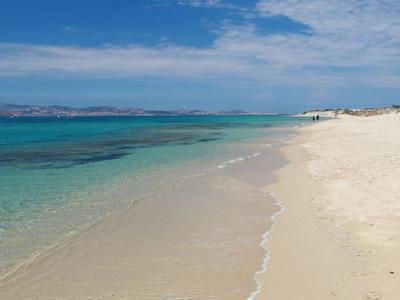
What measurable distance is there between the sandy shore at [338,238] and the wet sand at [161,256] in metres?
0.58

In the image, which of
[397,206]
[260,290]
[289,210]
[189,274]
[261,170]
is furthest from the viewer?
[261,170]

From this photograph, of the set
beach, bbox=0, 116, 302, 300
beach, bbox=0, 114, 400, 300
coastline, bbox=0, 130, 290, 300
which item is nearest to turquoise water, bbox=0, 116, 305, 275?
beach, bbox=0, 116, 302, 300

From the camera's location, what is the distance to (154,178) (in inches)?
785

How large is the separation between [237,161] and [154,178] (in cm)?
832

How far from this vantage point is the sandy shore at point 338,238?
7102 millimetres

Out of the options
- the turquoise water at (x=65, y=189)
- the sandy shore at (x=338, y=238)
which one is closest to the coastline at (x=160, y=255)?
the sandy shore at (x=338, y=238)

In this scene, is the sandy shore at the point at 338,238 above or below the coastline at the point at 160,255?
above

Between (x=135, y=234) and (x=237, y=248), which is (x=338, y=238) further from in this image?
(x=135, y=234)

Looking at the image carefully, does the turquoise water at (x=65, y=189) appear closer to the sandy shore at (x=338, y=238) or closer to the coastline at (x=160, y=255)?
the coastline at (x=160, y=255)

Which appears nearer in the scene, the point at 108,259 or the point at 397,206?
the point at 108,259

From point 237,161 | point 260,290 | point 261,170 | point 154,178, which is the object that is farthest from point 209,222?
point 237,161

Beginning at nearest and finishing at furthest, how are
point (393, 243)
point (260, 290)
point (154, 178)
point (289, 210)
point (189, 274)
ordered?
point (260, 290), point (189, 274), point (393, 243), point (289, 210), point (154, 178)

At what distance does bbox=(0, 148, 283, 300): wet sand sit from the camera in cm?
744

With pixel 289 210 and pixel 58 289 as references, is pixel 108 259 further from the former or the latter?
pixel 289 210
